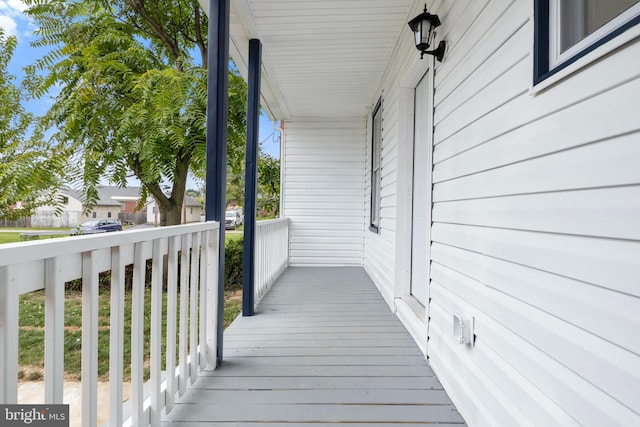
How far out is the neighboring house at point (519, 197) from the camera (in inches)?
33.3

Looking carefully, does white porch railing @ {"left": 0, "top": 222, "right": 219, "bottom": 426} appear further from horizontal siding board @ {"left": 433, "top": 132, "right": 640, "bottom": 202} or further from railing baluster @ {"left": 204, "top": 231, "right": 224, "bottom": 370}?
horizontal siding board @ {"left": 433, "top": 132, "right": 640, "bottom": 202}

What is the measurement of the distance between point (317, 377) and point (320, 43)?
9.71 feet

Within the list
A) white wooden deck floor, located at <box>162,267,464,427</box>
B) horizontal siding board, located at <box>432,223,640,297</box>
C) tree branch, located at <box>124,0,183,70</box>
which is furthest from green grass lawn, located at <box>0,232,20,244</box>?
tree branch, located at <box>124,0,183,70</box>

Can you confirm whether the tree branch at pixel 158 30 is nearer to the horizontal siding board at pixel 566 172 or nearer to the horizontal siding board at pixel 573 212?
the horizontal siding board at pixel 566 172

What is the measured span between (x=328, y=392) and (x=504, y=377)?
2.93ft

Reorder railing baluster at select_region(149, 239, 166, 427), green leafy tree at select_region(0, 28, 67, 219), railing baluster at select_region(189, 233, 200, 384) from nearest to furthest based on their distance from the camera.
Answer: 1. railing baluster at select_region(149, 239, 166, 427)
2. railing baluster at select_region(189, 233, 200, 384)
3. green leafy tree at select_region(0, 28, 67, 219)

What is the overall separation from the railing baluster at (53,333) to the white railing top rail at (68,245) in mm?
39

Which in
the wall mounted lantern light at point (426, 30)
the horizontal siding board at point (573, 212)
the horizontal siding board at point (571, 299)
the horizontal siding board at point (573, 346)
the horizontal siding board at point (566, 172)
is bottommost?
the horizontal siding board at point (573, 346)

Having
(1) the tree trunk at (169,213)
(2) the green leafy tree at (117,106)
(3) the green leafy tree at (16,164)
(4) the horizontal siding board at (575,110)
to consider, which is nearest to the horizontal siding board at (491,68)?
(4) the horizontal siding board at (575,110)

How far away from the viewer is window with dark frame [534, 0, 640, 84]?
837 millimetres

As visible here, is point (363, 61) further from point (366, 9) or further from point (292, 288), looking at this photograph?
point (292, 288)

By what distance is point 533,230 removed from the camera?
118cm

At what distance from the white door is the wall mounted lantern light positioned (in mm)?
765

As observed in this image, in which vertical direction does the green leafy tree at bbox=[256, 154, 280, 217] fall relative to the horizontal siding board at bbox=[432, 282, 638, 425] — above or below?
above
